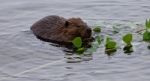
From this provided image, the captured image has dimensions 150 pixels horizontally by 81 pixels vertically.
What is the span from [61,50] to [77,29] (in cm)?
70

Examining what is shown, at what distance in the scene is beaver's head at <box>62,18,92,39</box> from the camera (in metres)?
9.64

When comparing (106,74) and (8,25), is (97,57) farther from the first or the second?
(8,25)

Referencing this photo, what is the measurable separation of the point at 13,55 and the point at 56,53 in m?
0.78

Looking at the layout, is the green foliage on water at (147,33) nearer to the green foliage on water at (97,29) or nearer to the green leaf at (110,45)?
the green leaf at (110,45)

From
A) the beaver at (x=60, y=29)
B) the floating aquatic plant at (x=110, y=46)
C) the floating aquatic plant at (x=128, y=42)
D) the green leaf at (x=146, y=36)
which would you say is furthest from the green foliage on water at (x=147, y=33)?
the beaver at (x=60, y=29)

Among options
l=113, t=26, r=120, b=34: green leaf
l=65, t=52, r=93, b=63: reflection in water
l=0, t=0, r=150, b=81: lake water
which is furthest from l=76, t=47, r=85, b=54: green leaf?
l=113, t=26, r=120, b=34: green leaf

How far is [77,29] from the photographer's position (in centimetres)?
976

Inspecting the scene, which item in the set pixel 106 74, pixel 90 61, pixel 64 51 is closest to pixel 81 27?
pixel 64 51

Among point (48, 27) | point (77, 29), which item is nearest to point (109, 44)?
point (77, 29)

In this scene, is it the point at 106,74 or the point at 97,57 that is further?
the point at 97,57

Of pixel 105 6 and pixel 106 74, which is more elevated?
pixel 105 6

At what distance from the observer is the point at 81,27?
31.8ft

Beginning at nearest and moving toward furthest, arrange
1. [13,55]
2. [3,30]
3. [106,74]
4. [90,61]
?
[106,74] < [90,61] < [13,55] < [3,30]

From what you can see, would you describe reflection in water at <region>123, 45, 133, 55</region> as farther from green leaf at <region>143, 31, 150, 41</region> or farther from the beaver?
the beaver
